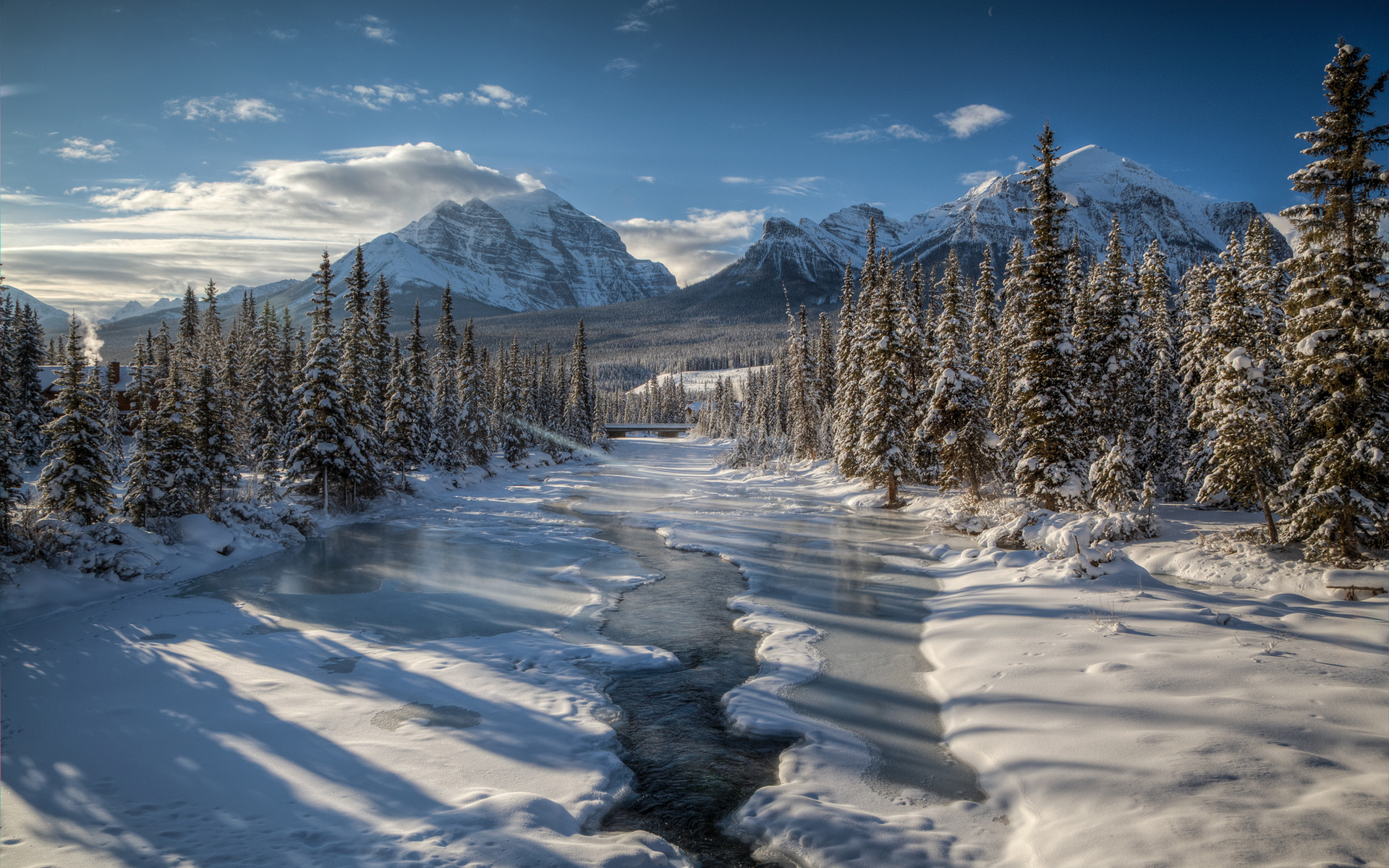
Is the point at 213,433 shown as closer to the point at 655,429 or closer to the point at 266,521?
the point at 266,521

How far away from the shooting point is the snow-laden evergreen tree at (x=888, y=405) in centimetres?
3634

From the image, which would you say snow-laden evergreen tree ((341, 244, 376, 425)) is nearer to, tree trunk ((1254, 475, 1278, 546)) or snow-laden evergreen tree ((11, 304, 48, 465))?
snow-laden evergreen tree ((11, 304, 48, 465))

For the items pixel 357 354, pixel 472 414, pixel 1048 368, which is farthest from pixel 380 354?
pixel 1048 368

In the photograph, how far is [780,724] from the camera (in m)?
10.4

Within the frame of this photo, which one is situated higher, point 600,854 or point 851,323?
point 851,323

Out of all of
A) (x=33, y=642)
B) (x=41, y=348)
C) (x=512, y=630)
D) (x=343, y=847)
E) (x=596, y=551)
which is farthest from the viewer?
Answer: (x=41, y=348)

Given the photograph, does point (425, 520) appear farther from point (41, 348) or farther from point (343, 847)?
point (41, 348)

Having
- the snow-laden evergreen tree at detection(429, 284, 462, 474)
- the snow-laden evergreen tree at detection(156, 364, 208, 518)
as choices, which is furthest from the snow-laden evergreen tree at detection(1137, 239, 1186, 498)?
the snow-laden evergreen tree at detection(429, 284, 462, 474)

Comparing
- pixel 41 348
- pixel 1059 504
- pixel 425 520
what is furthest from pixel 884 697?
pixel 41 348

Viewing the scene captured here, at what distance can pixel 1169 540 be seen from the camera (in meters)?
21.0

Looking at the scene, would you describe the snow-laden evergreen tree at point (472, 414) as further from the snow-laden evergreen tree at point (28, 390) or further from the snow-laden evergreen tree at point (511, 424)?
the snow-laden evergreen tree at point (28, 390)

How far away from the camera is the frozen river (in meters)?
7.00

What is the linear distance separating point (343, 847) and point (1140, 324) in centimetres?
4206

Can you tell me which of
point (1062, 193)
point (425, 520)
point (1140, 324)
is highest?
point (1062, 193)
